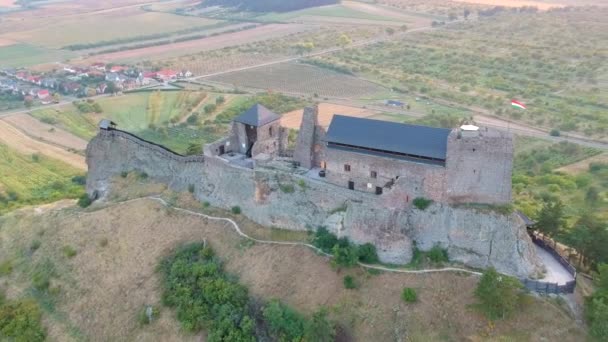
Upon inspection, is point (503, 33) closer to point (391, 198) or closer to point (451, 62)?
point (451, 62)

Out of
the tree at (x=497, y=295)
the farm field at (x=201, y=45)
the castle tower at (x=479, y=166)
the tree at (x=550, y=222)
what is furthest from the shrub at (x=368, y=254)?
the farm field at (x=201, y=45)

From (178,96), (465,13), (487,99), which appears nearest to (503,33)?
(465,13)

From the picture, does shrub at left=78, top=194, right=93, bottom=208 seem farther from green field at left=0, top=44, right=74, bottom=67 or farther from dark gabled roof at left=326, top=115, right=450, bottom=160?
green field at left=0, top=44, right=74, bottom=67

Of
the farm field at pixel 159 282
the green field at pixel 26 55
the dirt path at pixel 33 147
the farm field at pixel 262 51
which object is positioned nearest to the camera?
the farm field at pixel 159 282

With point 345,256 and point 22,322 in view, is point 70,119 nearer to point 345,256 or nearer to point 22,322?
point 22,322

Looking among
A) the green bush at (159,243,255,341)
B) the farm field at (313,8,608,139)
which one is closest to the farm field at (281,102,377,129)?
the farm field at (313,8,608,139)

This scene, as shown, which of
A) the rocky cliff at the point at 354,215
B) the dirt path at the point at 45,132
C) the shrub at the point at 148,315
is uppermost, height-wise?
the rocky cliff at the point at 354,215

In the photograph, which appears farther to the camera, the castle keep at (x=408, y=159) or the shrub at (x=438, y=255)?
the shrub at (x=438, y=255)

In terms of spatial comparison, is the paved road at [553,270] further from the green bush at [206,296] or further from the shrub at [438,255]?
the green bush at [206,296]
